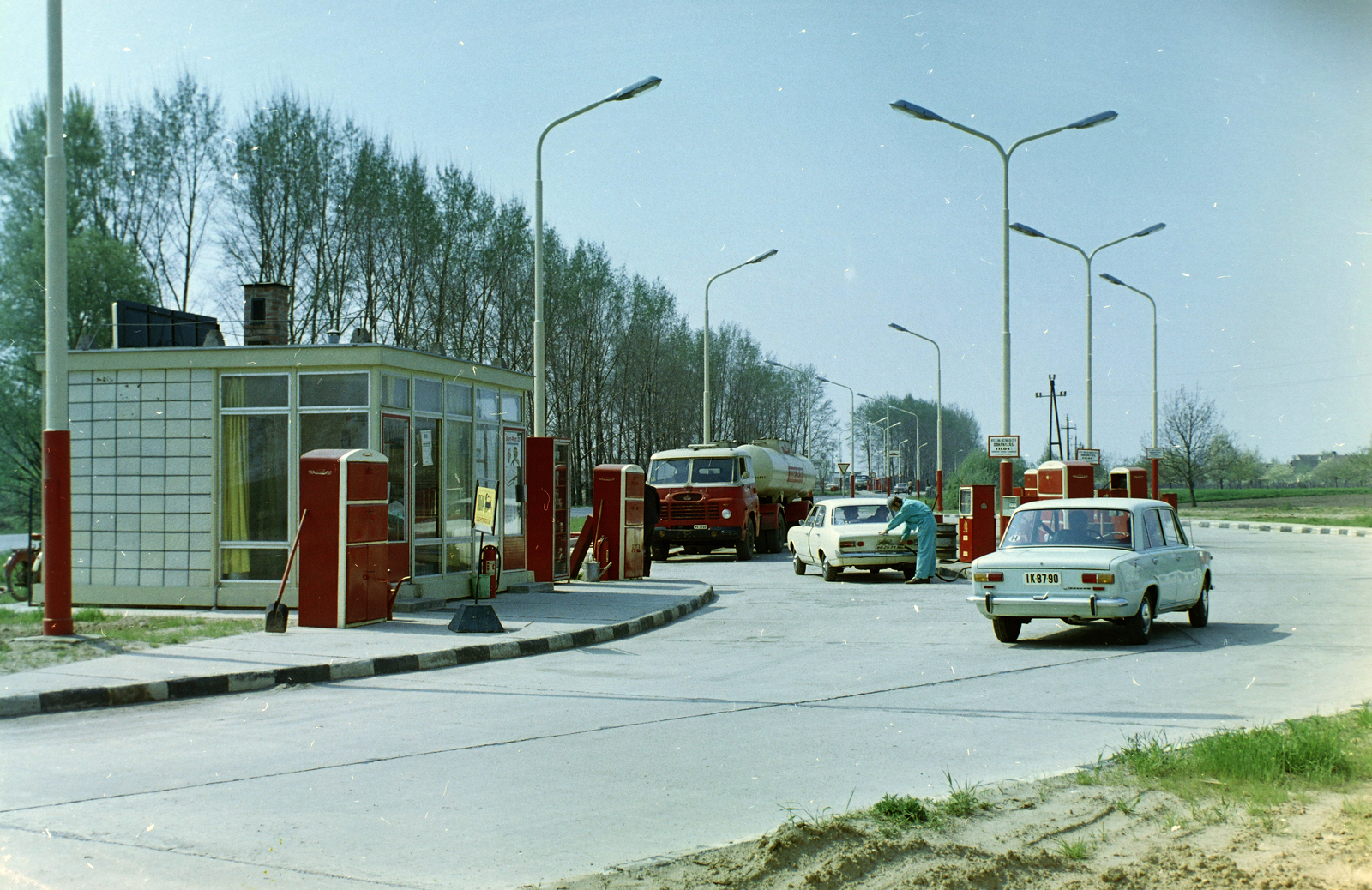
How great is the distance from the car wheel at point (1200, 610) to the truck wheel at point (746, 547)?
627 inches

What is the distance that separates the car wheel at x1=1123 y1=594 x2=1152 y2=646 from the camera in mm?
12023

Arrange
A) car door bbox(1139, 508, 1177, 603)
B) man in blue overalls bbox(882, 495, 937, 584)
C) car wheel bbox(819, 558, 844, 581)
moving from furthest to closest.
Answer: car wheel bbox(819, 558, 844, 581) < man in blue overalls bbox(882, 495, 937, 584) < car door bbox(1139, 508, 1177, 603)

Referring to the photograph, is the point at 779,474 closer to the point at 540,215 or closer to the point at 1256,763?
the point at 540,215

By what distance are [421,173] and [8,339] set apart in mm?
21600

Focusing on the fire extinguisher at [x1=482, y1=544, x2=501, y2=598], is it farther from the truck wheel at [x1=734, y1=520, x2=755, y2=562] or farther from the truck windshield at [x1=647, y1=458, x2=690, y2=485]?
the truck wheel at [x1=734, y1=520, x2=755, y2=562]

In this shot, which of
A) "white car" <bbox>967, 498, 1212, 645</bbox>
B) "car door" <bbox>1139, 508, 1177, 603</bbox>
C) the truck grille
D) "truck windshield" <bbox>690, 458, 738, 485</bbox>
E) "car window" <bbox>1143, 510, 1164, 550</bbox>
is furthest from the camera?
"truck windshield" <bbox>690, 458, 738, 485</bbox>

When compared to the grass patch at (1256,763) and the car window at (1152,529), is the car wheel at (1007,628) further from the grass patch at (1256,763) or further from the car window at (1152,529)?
the grass patch at (1256,763)

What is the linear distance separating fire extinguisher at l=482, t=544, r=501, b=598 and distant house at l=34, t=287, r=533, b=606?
3.03 feet

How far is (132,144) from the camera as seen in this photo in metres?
38.2

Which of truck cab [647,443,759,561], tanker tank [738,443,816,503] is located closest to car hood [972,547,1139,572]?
truck cab [647,443,759,561]

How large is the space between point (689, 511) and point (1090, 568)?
17285mm

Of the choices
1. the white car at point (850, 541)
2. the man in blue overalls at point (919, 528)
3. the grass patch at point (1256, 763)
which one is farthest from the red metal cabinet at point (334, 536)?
the white car at point (850, 541)

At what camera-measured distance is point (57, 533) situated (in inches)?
469

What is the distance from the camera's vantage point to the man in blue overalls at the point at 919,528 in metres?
20.5
